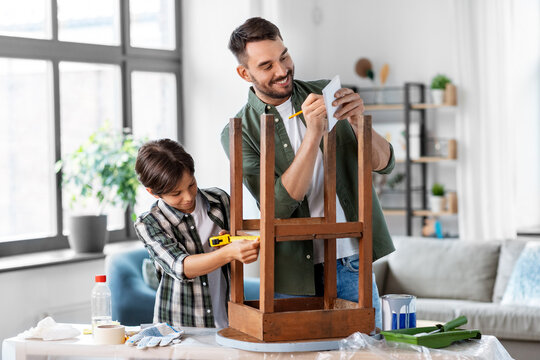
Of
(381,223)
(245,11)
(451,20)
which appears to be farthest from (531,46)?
(381,223)

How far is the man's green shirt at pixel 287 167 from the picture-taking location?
202 centimetres

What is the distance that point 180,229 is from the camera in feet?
6.94

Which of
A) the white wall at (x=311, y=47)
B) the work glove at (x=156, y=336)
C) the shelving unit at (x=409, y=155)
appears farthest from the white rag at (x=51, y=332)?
the shelving unit at (x=409, y=155)

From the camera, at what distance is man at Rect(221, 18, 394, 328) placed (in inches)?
78.1

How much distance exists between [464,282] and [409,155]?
1.74 m

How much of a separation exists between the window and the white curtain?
2.19 meters

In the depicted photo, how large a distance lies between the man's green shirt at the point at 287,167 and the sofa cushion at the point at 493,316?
239cm

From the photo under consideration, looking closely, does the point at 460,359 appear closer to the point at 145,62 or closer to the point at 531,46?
the point at 145,62

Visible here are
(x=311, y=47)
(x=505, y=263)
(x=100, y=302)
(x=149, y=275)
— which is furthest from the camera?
(x=311, y=47)

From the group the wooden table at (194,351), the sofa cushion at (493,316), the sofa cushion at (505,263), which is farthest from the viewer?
the sofa cushion at (505,263)

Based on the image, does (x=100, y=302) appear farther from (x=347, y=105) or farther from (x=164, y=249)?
(x=347, y=105)

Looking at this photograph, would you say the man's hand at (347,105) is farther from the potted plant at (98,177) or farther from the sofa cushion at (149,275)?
the potted plant at (98,177)

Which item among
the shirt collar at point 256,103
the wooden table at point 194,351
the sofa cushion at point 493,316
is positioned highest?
the shirt collar at point 256,103

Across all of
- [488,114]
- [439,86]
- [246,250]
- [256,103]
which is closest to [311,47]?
[439,86]
